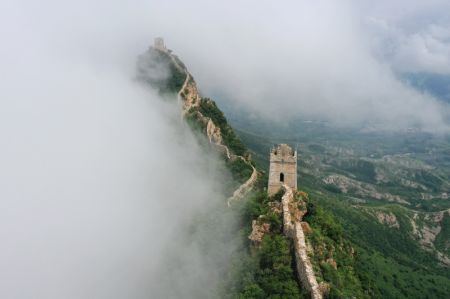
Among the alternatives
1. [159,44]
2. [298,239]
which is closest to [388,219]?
[159,44]

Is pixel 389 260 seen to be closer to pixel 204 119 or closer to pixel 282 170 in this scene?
pixel 204 119

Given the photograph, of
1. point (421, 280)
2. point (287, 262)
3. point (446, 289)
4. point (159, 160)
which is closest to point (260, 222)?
point (287, 262)

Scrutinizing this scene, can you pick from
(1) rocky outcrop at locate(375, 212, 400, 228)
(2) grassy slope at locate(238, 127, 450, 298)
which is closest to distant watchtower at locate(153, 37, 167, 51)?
(2) grassy slope at locate(238, 127, 450, 298)

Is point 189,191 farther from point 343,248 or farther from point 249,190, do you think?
point 343,248

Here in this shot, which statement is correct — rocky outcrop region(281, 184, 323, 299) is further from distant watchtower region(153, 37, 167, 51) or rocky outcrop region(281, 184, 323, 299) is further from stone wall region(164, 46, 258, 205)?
distant watchtower region(153, 37, 167, 51)

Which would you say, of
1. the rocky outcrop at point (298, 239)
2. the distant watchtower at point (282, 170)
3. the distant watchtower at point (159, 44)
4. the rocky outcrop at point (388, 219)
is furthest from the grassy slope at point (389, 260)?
the distant watchtower at point (159, 44)

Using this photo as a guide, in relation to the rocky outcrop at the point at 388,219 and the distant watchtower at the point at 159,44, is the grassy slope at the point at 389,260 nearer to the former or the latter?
the rocky outcrop at the point at 388,219
